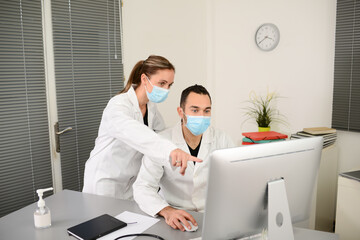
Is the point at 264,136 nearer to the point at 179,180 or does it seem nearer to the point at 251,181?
the point at 179,180

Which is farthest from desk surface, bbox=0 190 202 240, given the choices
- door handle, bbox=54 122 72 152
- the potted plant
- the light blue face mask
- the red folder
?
the potted plant

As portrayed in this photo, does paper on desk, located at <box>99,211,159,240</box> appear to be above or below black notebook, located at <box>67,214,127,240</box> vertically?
below

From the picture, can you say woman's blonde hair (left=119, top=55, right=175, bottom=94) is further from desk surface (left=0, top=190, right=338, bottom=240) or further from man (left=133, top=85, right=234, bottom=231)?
desk surface (left=0, top=190, right=338, bottom=240)

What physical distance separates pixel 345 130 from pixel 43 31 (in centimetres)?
268

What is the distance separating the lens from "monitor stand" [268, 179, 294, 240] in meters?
1.11

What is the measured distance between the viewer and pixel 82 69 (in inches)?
108

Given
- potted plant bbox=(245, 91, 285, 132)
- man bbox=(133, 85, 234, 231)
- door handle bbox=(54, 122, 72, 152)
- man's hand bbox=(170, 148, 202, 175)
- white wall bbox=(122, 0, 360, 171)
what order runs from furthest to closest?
potted plant bbox=(245, 91, 285, 132) < white wall bbox=(122, 0, 360, 171) < door handle bbox=(54, 122, 72, 152) < man bbox=(133, 85, 234, 231) < man's hand bbox=(170, 148, 202, 175)

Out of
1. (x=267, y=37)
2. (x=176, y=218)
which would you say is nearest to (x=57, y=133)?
(x=176, y=218)

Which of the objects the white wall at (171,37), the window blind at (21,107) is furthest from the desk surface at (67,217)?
the white wall at (171,37)

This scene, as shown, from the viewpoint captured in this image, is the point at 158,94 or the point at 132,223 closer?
the point at 132,223

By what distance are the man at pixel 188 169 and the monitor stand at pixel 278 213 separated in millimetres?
532

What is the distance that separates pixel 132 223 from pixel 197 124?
62 cm

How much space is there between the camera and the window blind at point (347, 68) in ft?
9.14

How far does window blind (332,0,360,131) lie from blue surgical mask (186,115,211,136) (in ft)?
5.70
